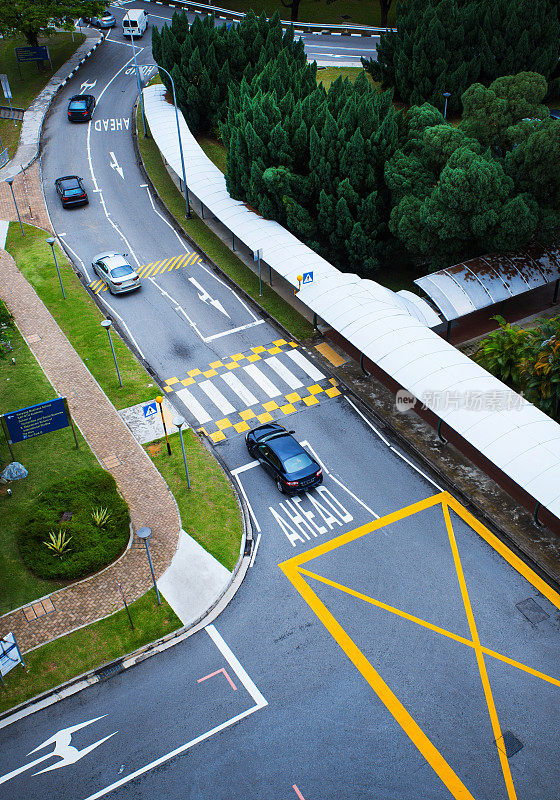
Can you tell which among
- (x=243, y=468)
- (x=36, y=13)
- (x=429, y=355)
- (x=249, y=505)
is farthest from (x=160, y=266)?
(x=36, y=13)

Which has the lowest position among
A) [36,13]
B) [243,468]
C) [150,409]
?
[243,468]

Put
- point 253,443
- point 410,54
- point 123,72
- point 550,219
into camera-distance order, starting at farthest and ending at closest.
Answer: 1. point 123,72
2. point 410,54
3. point 550,219
4. point 253,443

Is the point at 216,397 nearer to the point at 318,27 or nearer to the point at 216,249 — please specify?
the point at 216,249

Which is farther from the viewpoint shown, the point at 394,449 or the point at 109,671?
the point at 394,449

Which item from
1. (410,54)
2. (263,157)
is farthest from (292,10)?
(263,157)

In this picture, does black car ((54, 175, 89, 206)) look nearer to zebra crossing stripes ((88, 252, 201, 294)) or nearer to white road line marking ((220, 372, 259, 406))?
zebra crossing stripes ((88, 252, 201, 294))

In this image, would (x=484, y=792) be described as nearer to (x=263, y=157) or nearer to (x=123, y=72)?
(x=263, y=157)

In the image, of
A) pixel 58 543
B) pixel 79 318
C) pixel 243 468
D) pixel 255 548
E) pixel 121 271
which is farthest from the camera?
pixel 121 271
